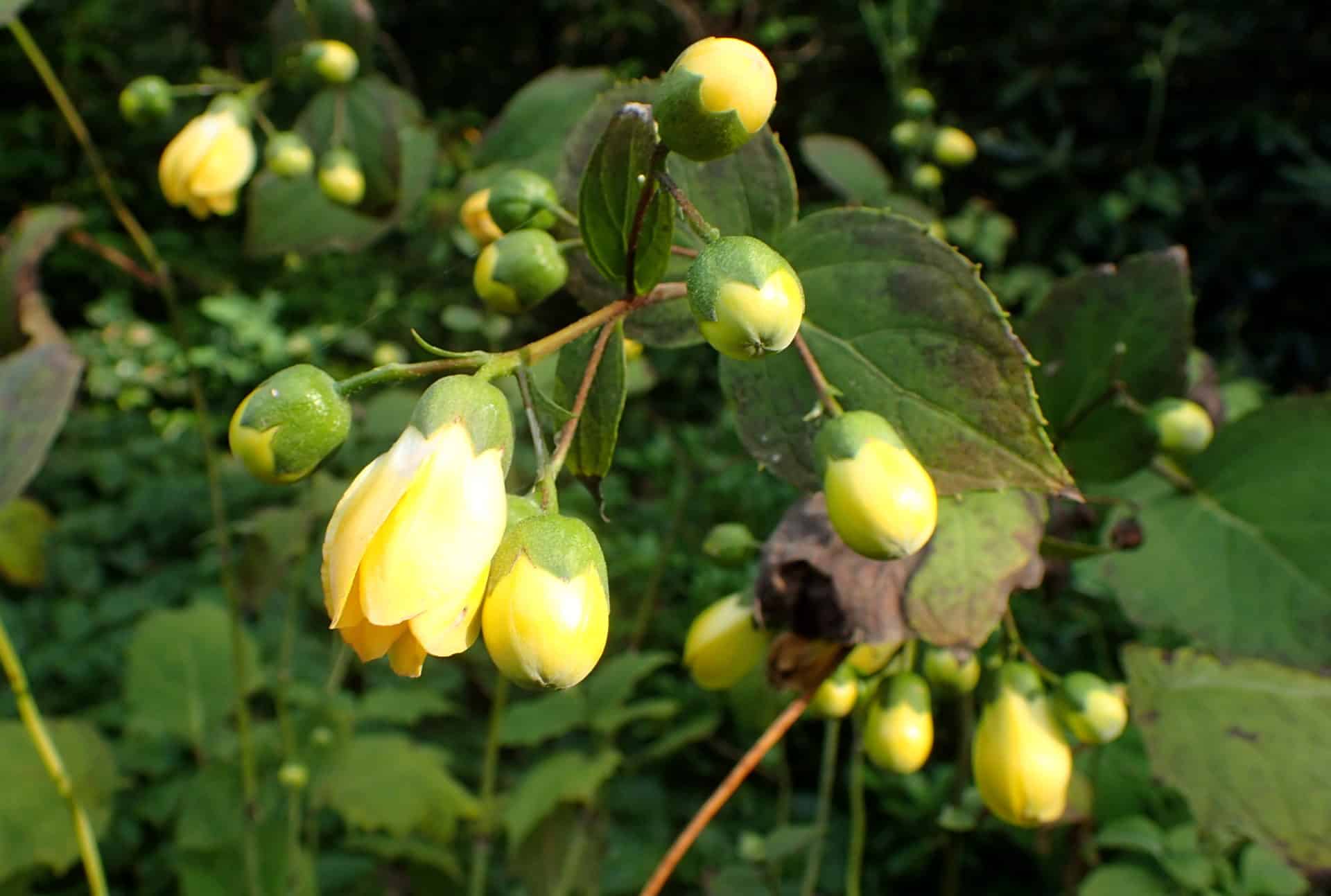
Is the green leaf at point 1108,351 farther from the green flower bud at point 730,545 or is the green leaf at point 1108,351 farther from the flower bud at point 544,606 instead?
the flower bud at point 544,606

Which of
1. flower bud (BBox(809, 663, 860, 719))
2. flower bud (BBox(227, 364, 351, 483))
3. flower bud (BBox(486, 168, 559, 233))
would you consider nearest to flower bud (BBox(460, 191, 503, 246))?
flower bud (BBox(486, 168, 559, 233))

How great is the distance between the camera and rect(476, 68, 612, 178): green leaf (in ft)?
3.14

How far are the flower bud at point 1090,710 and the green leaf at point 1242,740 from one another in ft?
0.24

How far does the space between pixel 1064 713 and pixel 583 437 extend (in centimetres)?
38

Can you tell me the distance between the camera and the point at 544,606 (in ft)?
1.20

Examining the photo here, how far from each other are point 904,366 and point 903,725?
0.29 metres

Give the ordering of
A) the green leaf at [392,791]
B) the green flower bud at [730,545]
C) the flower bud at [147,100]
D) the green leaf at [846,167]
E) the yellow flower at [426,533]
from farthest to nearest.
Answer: the green leaf at [846,167] → the green leaf at [392,791] → the flower bud at [147,100] → the green flower bud at [730,545] → the yellow flower at [426,533]

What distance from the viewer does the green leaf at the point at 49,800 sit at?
3.55ft

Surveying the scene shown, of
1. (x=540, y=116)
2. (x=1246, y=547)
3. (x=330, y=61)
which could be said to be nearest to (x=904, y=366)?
(x=1246, y=547)

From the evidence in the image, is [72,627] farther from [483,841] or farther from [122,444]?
[483,841]

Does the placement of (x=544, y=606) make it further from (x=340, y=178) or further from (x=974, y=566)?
(x=340, y=178)

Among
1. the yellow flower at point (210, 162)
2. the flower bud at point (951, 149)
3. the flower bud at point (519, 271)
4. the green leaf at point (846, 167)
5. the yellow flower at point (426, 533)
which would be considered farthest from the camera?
the flower bud at point (951, 149)

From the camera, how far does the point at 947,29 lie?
103 inches

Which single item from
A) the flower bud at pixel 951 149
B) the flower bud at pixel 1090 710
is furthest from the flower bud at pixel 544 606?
the flower bud at pixel 951 149
